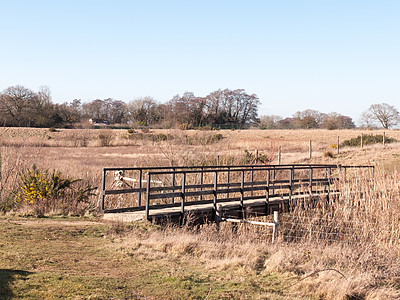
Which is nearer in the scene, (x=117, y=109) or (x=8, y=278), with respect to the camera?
(x=8, y=278)

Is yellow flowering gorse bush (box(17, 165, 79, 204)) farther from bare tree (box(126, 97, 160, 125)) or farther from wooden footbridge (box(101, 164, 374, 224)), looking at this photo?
bare tree (box(126, 97, 160, 125))

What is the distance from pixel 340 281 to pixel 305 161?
27735 millimetres

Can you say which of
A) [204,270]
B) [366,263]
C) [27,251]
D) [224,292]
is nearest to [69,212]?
[27,251]

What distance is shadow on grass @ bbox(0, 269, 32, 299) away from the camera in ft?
19.8

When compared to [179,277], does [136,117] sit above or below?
above

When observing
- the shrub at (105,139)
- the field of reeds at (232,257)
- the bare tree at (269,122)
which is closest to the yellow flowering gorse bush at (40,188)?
the field of reeds at (232,257)

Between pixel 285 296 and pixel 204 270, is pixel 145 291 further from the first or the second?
pixel 285 296

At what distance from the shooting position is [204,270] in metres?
A: 8.05

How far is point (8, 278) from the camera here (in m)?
6.64

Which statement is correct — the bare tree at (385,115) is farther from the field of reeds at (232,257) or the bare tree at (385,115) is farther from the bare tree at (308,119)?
the field of reeds at (232,257)

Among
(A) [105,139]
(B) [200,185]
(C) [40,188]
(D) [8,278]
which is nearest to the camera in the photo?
(D) [8,278]

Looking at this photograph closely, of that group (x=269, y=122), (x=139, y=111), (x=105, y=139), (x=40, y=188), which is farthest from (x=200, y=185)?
(x=269, y=122)

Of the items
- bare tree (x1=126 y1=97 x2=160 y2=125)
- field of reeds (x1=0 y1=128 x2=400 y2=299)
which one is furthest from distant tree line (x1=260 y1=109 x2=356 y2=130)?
field of reeds (x1=0 y1=128 x2=400 y2=299)

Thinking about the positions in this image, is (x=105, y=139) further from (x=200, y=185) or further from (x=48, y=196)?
(x=200, y=185)
